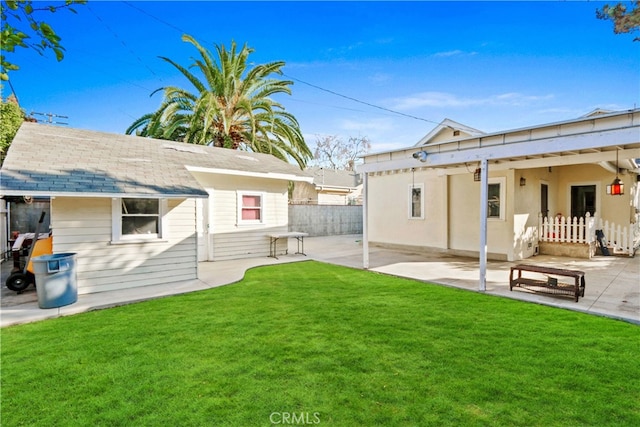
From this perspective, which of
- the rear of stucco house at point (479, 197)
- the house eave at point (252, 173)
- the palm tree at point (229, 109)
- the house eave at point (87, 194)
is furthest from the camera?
the palm tree at point (229, 109)

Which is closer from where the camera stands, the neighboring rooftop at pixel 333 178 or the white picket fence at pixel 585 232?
the white picket fence at pixel 585 232

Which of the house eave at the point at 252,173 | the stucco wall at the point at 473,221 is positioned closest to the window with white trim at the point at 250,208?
the house eave at the point at 252,173

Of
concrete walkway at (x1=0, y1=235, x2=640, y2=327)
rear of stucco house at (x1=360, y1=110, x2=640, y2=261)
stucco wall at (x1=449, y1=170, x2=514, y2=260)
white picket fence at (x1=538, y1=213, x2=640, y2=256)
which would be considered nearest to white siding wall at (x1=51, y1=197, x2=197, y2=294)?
concrete walkway at (x1=0, y1=235, x2=640, y2=327)

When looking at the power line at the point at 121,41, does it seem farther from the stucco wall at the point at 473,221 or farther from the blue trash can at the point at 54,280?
the stucco wall at the point at 473,221

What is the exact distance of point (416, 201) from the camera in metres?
12.5

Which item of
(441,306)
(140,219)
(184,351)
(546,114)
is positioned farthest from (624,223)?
(140,219)

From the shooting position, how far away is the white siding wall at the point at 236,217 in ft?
33.2

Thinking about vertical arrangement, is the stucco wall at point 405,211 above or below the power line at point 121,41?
below

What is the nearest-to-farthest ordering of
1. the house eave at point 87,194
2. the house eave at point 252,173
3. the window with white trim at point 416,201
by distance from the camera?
the house eave at point 87,194 → the house eave at point 252,173 → the window with white trim at point 416,201

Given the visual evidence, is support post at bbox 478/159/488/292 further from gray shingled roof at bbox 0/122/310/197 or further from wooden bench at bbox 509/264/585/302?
gray shingled roof at bbox 0/122/310/197

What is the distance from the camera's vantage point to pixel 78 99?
16.0m

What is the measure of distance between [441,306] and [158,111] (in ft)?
46.4

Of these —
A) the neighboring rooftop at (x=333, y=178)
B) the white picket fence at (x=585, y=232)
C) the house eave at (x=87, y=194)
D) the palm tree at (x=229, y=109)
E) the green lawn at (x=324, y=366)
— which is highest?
the palm tree at (x=229, y=109)

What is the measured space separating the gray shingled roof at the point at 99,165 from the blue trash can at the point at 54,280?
120 cm
